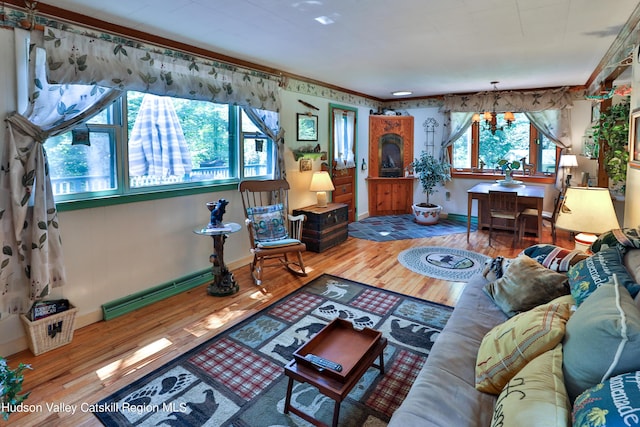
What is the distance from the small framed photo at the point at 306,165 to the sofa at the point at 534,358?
3352mm

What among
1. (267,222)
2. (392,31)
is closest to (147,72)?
(267,222)

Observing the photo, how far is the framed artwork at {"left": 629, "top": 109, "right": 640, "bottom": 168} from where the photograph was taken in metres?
2.39

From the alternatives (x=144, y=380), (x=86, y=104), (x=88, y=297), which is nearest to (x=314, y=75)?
(x=86, y=104)

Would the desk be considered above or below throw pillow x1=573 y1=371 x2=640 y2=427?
above

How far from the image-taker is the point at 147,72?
9.95 feet

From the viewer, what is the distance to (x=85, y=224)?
285cm

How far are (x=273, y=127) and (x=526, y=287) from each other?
11.0 feet

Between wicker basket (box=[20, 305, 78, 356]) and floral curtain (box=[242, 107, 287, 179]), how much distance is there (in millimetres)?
2601

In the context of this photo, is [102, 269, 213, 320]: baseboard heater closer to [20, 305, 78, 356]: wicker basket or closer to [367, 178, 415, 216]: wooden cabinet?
[20, 305, 78, 356]: wicker basket

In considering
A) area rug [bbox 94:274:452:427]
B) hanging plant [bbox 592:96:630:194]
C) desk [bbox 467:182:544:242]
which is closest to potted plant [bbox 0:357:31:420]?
area rug [bbox 94:274:452:427]

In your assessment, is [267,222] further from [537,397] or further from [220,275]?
[537,397]

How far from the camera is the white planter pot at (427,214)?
6.36m

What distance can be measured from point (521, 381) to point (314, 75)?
445cm

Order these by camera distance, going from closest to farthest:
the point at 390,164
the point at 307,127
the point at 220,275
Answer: the point at 220,275 < the point at 307,127 < the point at 390,164
